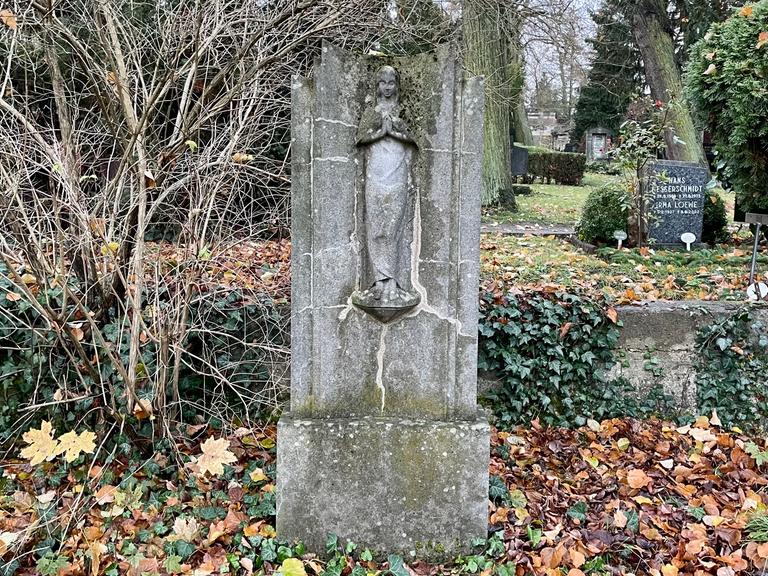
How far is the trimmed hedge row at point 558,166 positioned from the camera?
23375 millimetres

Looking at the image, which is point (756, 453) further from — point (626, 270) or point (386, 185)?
point (386, 185)

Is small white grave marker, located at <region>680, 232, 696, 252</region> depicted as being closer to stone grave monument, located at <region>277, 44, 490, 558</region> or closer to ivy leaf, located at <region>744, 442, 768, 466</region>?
ivy leaf, located at <region>744, 442, 768, 466</region>

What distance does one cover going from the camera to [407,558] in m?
3.21

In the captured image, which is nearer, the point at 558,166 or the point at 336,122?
the point at 336,122

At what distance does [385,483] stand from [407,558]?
40 cm

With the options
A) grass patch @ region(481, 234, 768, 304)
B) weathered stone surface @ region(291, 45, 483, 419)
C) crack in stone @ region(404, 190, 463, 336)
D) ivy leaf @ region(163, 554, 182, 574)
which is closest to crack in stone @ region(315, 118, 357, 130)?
→ weathered stone surface @ region(291, 45, 483, 419)

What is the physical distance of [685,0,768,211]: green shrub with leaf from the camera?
5.99 meters

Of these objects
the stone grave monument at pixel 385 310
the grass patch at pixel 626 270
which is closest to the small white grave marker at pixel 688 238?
the grass patch at pixel 626 270

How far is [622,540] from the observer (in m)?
3.27

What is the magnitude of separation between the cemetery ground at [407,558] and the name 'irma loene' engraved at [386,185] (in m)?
1.33

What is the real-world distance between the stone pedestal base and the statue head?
156 cm

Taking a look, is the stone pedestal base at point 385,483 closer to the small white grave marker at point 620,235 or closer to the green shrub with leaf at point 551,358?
the green shrub with leaf at point 551,358

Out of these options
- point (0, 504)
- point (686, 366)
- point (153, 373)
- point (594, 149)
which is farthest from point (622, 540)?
point (594, 149)

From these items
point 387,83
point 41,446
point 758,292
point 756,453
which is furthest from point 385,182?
point 758,292
